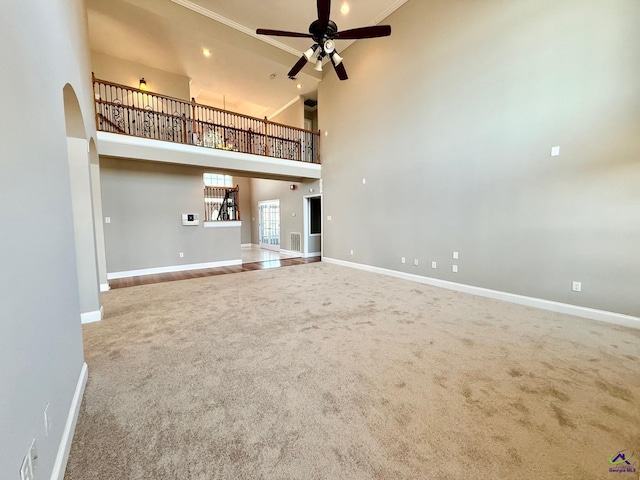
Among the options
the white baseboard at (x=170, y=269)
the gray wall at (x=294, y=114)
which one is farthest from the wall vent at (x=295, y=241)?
the gray wall at (x=294, y=114)

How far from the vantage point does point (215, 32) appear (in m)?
5.42

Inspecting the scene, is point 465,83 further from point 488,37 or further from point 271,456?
point 271,456

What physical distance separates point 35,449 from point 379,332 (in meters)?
2.58

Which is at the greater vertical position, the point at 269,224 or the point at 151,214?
the point at 151,214

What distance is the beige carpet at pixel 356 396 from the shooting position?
4.38 feet

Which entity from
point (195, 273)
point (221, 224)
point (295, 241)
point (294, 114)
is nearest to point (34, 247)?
point (195, 273)

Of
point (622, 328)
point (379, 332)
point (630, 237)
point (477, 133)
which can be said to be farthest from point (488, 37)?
point (379, 332)

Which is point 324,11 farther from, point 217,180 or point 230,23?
point 217,180

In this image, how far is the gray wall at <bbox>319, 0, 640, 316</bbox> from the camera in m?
3.01

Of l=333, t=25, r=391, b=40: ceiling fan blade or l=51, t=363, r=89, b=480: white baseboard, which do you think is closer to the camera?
l=51, t=363, r=89, b=480: white baseboard

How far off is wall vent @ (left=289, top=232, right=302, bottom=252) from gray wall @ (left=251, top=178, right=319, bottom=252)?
12 centimetres

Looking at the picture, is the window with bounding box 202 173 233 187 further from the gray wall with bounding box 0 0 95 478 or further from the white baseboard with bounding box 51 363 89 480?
the white baseboard with bounding box 51 363 89 480

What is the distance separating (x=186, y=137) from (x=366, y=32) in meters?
4.29

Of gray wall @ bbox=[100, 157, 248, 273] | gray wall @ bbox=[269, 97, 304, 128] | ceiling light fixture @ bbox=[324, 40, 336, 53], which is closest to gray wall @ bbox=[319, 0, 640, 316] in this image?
ceiling light fixture @ bbox=[324, 40, 336, 53]
